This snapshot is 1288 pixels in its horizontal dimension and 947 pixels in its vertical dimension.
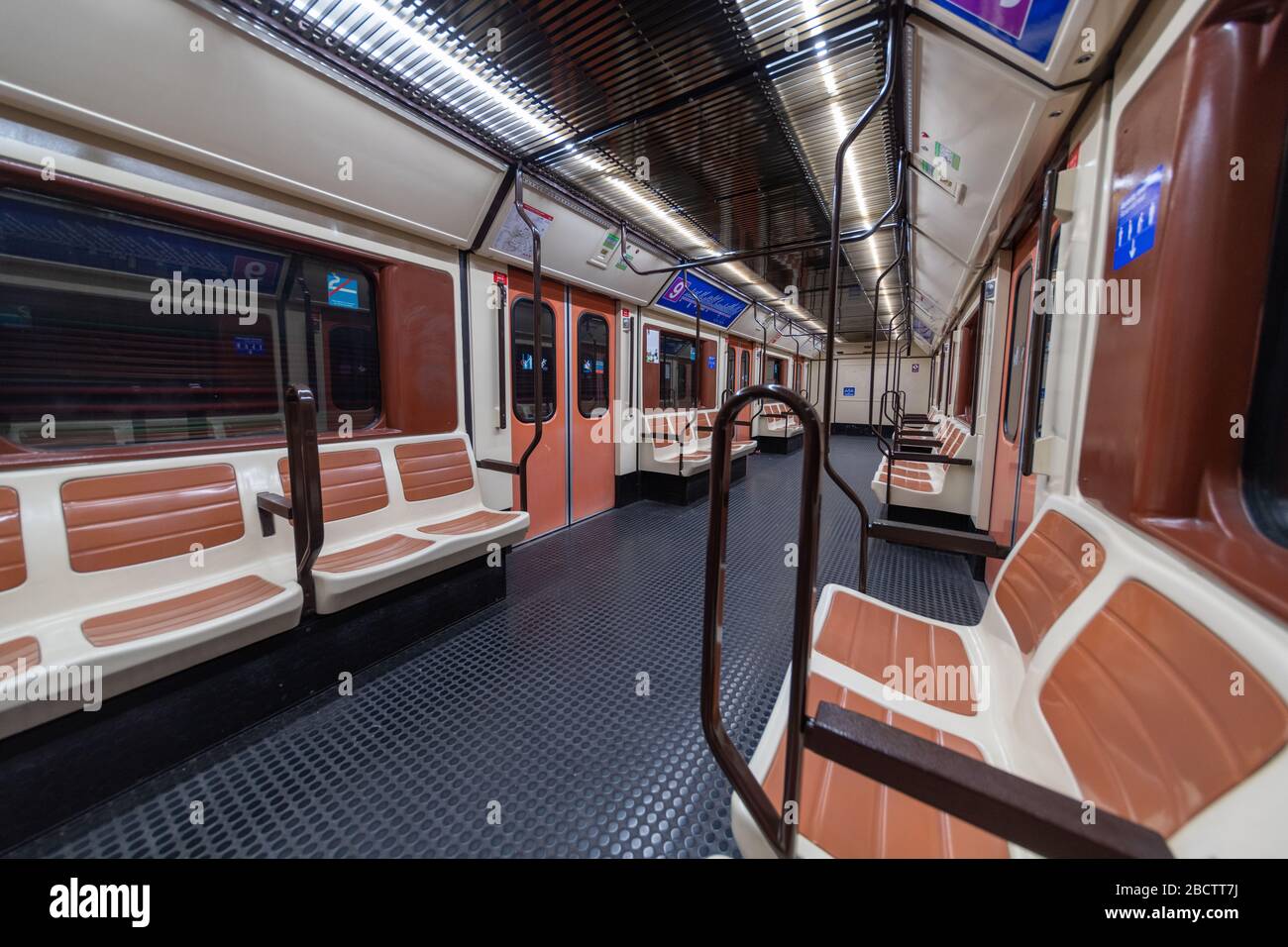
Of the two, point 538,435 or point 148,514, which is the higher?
point 538,435

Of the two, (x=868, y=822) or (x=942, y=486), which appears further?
(x=942, y=486)

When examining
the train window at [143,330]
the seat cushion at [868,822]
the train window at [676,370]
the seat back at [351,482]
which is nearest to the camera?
the seat cushion at [868,822]

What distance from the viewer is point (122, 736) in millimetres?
1638

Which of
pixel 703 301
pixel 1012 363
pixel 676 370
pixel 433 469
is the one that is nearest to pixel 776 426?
pixel 676 370

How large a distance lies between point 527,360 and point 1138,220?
12.4 ft

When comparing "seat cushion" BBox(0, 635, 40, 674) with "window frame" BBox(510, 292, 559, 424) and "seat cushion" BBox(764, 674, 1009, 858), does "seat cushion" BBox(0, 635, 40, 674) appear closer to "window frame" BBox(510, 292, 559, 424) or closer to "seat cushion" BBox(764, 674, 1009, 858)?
"seat cushion" BBox(764, 674, 1009, 858)

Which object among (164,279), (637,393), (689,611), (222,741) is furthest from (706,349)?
(222,741)

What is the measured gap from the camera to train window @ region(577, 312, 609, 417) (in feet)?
16.1

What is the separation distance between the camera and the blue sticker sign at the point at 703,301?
18.4ft

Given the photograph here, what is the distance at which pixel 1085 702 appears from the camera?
3.42 feet

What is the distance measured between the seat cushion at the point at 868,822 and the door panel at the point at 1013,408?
2201mm

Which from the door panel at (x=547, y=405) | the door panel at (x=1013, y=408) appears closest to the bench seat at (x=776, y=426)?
the door panel at (x=547, y=405)

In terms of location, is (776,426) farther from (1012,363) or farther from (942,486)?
(1012,363)

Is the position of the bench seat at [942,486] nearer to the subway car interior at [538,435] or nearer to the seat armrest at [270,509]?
the subway car interior at [538,435]
